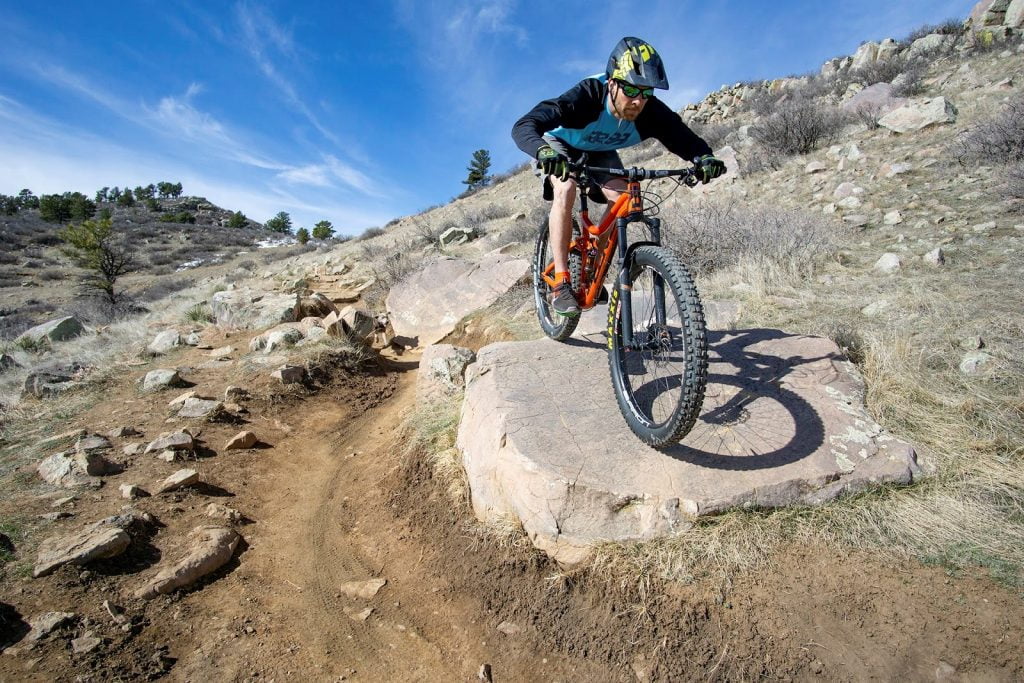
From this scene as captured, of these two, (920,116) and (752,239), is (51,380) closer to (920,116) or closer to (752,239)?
(752,239)

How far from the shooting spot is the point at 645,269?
3.18m

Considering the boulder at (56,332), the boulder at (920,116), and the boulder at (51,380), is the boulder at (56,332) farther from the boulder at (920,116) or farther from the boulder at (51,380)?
the boulder at (920,116)

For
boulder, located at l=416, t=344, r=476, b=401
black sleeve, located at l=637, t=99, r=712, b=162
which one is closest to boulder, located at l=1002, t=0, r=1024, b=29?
black sleeve, located at l=637, t=99, r=712, b=162

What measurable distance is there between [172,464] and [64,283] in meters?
33.3

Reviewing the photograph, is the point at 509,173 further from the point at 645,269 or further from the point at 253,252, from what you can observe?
Result: the point at 645,269

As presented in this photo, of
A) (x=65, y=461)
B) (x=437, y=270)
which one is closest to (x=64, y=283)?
(x=437, y=270)

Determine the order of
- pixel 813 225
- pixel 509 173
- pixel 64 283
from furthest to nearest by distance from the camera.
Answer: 1. pixel 509 173
2. pixel 64 283
3. pixel 813 225

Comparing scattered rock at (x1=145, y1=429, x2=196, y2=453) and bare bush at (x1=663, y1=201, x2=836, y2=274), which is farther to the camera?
bare bush at (x1=663, y1=201, x2=836, y2=274)

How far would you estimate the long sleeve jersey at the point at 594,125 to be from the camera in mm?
3311

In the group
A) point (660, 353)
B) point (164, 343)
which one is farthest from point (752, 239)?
point (164, 343)

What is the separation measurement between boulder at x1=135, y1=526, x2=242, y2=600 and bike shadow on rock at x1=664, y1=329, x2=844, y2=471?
2783 millimetres

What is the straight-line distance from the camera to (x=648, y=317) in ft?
11.2

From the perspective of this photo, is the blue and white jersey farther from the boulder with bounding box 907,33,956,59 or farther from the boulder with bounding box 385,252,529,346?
the boulder with bounding box 907,33,956,59

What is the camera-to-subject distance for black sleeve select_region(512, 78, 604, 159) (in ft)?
10.7
